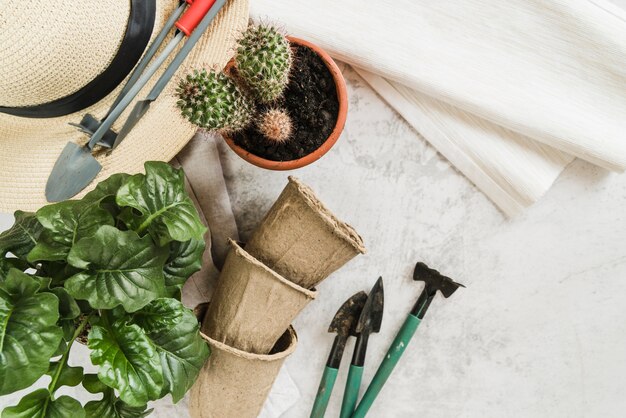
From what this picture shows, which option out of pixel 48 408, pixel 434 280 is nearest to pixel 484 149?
pixel 434 280

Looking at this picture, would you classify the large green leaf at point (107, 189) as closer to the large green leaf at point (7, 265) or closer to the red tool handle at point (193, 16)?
the large green leaf at point (7, 265)

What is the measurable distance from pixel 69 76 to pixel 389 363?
743 mm

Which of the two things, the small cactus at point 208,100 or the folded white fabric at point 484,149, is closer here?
the small cactus at point 208,100

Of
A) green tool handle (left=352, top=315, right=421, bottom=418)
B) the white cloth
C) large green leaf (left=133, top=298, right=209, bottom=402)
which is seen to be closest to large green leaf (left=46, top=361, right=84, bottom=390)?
large green leaf (left=133, top=298, right=209, bottom=402)

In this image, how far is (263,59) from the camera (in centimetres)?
76

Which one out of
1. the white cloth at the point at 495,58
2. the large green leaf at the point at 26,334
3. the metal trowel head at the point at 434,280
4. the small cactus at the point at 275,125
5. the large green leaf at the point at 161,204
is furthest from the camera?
the metal trowel head at the point at 434,280

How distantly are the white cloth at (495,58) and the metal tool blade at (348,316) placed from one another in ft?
1.34

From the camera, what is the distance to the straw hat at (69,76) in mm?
684

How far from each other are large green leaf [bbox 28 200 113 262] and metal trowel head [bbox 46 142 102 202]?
0.11m

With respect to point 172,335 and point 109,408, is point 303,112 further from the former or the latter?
point 109,408

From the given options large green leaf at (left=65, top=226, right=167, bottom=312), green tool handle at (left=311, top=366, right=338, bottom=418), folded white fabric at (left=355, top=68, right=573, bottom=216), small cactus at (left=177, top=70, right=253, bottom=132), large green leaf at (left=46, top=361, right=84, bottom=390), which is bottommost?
large green leaf at (left=46, top=361, right=84, bottom=390)

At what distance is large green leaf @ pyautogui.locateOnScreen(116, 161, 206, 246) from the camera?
2.36ft

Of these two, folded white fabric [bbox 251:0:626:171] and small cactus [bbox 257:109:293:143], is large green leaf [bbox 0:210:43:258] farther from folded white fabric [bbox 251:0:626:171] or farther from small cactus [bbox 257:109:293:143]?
folded white fabric [bbox 251:0:626:171]

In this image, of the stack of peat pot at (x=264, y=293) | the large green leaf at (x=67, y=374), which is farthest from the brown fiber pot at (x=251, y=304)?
the large green leaf at (x=67, y=374)
